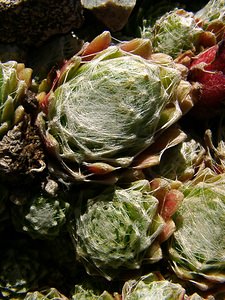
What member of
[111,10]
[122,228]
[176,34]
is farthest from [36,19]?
[122,228]

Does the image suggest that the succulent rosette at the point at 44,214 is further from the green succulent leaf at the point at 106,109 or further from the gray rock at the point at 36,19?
the gray rock at the point at 36,19

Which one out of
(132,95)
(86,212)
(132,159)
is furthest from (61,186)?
(132,95)

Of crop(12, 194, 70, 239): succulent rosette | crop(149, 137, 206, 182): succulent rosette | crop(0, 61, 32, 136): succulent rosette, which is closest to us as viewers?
crop(0, 61, 32, 136): succulent rosette

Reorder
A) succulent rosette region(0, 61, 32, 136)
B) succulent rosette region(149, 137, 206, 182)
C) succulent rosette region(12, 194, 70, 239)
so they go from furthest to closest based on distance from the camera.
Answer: succulent rosette region(149, 137, 206, 182)
succulent rosette region(12, 194, 70, 239)
succulent rosette region(0, 61, 32, 136)

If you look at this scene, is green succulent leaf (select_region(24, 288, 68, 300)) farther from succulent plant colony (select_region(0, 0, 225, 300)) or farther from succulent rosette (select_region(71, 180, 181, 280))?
succulent rosette (select_region(71, 180, 181, 280))

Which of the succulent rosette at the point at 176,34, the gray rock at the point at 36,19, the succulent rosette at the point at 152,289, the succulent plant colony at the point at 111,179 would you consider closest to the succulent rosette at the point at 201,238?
the succulent plant colony at the point at 111,179

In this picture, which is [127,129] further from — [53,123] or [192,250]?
[192,250]

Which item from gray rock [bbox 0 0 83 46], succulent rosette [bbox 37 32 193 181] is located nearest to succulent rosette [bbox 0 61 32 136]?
succulent rosette [bbox 37 32 193 181]
